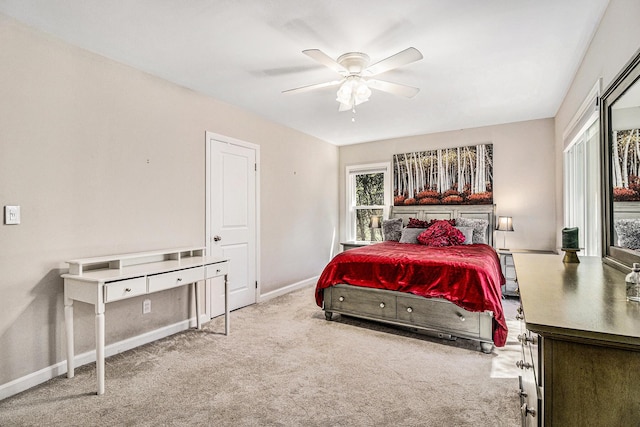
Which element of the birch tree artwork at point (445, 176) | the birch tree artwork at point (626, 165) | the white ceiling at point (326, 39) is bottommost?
the birch tree artwork at point (626, 165)

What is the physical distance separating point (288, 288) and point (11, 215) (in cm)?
336

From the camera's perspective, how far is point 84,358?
262 cm

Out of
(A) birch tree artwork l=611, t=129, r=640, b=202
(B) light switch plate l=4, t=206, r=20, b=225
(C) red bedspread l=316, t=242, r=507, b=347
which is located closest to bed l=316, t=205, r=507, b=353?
(C) red bedspread l=316, t=242, r=507, b=347

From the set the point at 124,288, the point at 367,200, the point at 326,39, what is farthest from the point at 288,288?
the point at 326,39

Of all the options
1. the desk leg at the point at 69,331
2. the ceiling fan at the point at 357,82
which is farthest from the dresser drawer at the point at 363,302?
the desk leg at the point at 69,331

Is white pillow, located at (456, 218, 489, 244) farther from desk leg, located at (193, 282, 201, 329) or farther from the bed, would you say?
desk leg, located at (193, 282, 201, 329)

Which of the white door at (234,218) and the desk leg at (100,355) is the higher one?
the white door at (234,218)

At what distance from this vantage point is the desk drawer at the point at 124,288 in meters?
2.28

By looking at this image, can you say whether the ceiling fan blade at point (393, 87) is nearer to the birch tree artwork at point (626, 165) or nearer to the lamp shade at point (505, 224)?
the birch tree artwork at point (626, 165)

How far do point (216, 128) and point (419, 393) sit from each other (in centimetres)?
330

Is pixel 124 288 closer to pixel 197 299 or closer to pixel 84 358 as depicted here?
pixel 84 358

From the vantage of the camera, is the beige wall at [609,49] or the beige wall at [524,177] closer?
the beige wall at [609,49]

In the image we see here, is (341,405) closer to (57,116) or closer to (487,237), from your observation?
(57,116)

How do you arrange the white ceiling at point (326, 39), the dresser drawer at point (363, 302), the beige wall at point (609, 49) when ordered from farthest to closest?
the dresser drawer at point (363, 302)
the white ceiling at point (326, 39)
the beige wall at point (609, 49)
